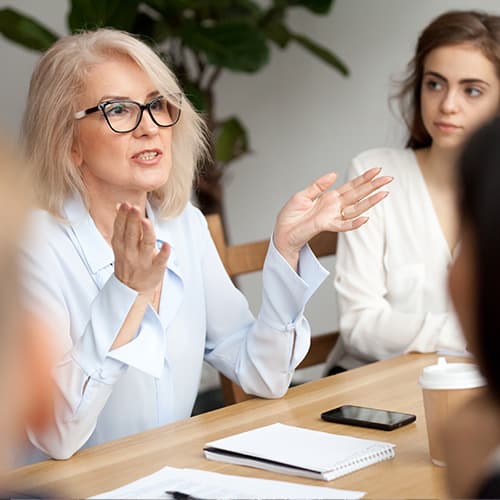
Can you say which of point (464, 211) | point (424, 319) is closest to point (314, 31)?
point (424, 319)

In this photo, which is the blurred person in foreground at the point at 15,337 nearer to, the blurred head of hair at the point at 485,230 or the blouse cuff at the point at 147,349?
the blurred head of hair at the point at 485,230

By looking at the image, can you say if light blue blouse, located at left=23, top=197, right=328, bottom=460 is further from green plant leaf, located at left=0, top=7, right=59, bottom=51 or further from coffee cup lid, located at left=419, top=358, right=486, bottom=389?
green plant leaf, located at left=0, top=7, right=59, bottom=51

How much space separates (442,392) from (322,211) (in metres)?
0.59

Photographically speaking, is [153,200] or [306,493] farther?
[153,200]

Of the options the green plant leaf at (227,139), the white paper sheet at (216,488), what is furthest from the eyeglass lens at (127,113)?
the green plant leaf at (227,139)

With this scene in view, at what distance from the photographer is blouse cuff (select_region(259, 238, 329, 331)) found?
1805 mm

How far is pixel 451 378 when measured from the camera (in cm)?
131

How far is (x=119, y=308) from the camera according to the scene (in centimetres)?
155

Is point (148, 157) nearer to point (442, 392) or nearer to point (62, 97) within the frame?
point (62, 97)

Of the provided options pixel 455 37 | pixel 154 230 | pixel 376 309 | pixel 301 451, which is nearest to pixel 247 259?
pixel 376 309

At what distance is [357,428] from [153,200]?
750mm

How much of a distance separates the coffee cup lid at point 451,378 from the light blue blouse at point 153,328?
49cm

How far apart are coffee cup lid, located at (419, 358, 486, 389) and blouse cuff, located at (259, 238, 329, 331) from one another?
486mm

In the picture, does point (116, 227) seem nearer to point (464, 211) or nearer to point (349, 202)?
point (349, 202)
